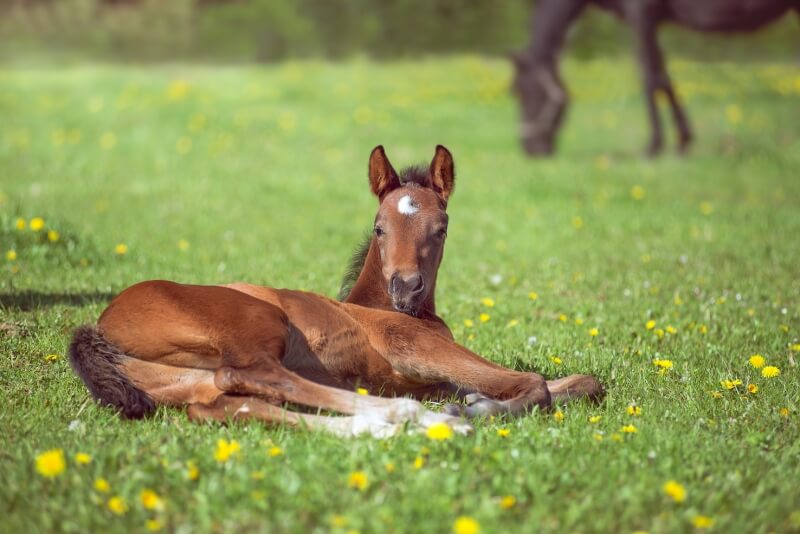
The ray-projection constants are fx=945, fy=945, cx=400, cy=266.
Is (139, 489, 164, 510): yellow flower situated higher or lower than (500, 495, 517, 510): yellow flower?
lower

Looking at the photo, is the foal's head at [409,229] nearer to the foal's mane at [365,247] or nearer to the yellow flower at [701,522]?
the foal's mane at [365,247]

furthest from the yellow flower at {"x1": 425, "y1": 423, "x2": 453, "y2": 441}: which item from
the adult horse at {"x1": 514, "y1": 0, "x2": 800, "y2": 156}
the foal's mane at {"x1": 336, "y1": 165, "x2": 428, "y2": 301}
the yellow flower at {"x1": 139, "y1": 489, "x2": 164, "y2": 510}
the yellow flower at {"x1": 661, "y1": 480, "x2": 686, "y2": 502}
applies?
the adult horse at {"x1": 514, "y1": 0, "x2": 800, "y2": 156}

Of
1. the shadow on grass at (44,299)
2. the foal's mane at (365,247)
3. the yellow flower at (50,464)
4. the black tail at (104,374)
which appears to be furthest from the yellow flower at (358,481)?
the shadow on grass at (44,299)

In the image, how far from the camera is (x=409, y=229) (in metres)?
4.78

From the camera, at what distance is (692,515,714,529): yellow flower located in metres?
3.08

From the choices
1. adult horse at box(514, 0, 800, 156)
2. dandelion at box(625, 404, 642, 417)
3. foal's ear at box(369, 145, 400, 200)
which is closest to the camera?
dandelion at box(625, 404, 642, 417)

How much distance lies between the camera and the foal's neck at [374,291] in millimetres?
5004

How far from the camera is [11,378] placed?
4.67 metres

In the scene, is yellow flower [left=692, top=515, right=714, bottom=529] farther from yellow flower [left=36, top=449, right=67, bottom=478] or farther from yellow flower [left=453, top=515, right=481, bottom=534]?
yellow flower [left=36, top=449, right=67, bottom=478]

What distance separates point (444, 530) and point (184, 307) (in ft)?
6.06

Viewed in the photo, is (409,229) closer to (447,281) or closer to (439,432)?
(439,432)

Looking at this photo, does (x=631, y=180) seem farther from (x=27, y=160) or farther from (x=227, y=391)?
(x=227, y=391)

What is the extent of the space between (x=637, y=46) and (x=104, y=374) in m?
12.0

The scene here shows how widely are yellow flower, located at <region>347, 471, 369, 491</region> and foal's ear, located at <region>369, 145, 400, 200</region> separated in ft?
7.24
